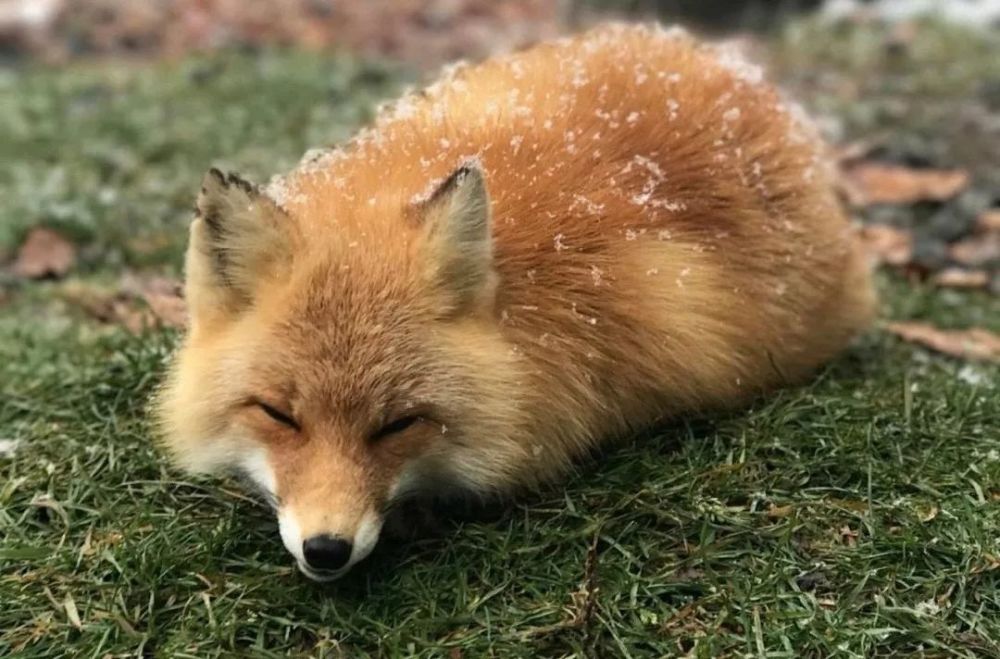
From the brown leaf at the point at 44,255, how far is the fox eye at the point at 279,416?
2.80 m

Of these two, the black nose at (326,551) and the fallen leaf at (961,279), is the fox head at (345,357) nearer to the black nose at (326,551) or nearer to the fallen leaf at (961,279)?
the black nose at (326,551)

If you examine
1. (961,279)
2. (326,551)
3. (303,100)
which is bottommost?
(961,279)

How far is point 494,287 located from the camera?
2.51 metres

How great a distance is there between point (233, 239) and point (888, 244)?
12.8ft

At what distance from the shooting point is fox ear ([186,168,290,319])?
7.86 feet

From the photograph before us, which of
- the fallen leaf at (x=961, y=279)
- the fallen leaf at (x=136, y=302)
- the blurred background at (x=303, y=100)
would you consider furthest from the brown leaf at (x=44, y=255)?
the fallen leaf at (x=961, y=279)

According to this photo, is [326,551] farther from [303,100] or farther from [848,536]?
[303,100]

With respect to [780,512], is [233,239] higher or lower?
higher

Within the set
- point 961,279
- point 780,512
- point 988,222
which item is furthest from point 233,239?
point 988,222

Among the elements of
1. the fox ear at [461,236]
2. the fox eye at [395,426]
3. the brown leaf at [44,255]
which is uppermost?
the fox ear at [461,236]

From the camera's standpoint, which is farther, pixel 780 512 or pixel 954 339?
pixel 954 339

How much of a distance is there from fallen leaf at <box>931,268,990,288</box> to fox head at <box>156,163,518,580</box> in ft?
10.4

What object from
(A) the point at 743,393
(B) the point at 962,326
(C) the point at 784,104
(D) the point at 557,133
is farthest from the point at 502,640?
(B) the point at 962,326

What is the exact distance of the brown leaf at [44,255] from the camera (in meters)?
4.66
